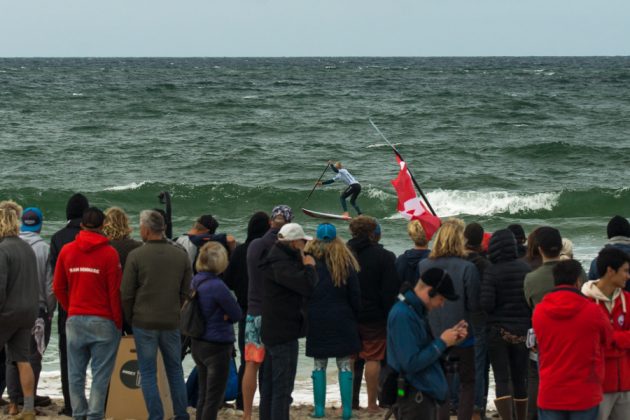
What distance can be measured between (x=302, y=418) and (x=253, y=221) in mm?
1431

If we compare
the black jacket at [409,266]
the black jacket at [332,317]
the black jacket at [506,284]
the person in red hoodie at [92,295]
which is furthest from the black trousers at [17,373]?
the black jacket at [506,284]

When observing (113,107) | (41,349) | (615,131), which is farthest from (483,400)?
(113,107)

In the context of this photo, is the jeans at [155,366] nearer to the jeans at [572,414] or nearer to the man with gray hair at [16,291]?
the man with gray hair at [16,291]

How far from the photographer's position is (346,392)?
24.9 ft

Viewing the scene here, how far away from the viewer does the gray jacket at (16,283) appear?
694 centimetres

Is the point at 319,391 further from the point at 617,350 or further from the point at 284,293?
the point at 617,350

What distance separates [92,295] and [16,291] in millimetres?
623

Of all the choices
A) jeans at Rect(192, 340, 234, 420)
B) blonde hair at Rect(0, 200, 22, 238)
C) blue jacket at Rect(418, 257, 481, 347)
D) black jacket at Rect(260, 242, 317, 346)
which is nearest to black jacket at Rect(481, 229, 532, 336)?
blue jacket at Rect(418, 257, 481, 347)

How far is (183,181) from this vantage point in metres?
29.0

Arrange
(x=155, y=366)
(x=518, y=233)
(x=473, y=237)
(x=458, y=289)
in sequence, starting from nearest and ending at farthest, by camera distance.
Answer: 1. (x=155, y=366)
2. (x=458, y=289)
3. (x=473, y=237)
4. (x=518, y=233)

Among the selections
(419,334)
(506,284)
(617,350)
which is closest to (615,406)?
(617,350)

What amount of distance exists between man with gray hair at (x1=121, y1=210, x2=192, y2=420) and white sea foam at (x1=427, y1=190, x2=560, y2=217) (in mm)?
18572

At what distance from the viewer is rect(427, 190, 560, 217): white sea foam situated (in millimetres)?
25406

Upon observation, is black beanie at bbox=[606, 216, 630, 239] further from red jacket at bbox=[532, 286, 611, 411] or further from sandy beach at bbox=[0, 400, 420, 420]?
sandy beach at bbox=[0, 400, 420, 420]
